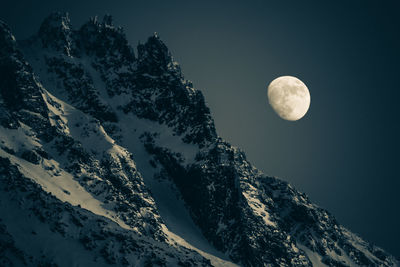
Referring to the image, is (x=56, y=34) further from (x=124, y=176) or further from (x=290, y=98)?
(x=290, y=98)

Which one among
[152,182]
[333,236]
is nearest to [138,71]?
[152,182]

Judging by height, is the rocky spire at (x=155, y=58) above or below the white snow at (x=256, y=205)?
above

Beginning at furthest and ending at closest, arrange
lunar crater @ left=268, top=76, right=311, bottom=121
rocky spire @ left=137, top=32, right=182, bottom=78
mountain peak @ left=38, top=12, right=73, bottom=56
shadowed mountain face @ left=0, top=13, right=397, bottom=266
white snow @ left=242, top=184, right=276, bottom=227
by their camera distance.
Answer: rocky spire @ left=137, top=32, right=182, bottom=78
mountain peak @ left=38, top=12, right=73, bottom=56
white snow @ left=242, top=184, right=276, bottom=227
lunar crater @ left=268, top=76, right=311, bottom=121
shadowed mountain face @ left=0, top=13, right=397, bottom=266

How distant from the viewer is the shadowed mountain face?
70062mm

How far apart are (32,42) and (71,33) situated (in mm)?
21409

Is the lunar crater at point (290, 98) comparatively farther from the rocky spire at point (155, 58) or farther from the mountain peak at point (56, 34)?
the mountain peak at point (56, 34)

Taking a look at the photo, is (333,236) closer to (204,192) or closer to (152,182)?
(204,192)

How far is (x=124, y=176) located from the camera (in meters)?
114

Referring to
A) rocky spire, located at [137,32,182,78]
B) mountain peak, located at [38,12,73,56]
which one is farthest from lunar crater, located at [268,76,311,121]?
mountain peak, located at [38,12,73,56]

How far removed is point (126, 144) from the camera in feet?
484

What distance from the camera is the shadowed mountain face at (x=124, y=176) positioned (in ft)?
230

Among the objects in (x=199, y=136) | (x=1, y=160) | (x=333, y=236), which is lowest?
(x=1, y=160)

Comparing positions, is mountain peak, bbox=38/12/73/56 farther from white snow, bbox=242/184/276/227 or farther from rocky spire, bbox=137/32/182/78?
white snow, bbox=242/184/276/227

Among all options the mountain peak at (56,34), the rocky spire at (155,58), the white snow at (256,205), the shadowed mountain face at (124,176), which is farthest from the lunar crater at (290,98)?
the mountain peak at (56,34)
